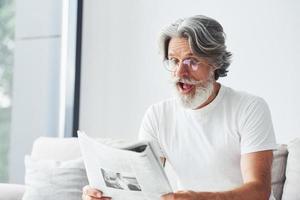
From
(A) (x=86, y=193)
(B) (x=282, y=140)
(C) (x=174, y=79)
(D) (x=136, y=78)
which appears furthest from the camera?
(D) (x=136, y=78)

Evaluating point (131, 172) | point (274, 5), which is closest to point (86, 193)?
point (131, 172)

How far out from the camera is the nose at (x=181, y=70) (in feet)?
5.38

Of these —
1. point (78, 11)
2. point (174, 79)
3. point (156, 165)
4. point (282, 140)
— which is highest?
point (78, 11)

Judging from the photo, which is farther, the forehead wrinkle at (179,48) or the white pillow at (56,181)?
the white pillow at (56,181)

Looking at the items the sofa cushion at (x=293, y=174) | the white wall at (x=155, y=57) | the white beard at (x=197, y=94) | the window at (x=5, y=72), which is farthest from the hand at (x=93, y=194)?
the window at (x=5, y=72)

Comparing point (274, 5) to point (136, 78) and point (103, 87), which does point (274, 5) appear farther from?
point (103, 87)

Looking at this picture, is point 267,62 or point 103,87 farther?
point 103,87

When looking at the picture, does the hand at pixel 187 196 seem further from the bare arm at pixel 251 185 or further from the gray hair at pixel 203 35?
the gray hair at pixel 203 35

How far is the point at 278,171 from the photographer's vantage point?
85.4 inches

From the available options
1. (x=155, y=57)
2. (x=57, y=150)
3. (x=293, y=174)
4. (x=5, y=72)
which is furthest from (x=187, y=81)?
→ (x=5, y=72)

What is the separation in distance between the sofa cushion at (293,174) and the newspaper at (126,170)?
0.90 metres

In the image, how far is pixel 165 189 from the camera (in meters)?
1.30

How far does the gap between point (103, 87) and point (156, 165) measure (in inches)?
77.0

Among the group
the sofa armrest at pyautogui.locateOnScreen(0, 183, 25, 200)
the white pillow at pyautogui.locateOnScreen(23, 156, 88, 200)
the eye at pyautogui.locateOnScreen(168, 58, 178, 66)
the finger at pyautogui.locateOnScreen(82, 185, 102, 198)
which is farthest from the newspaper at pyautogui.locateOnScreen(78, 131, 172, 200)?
the sofa armrest at pyautogui.locateOnScreen(0, 183, 25, 200)
